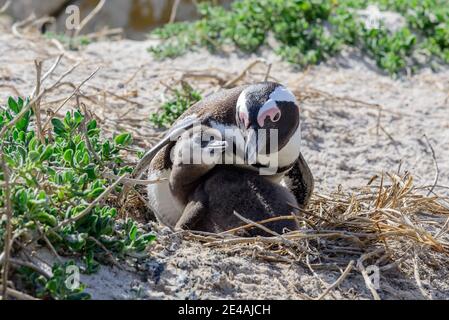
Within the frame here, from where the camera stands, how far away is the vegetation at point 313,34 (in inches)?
276

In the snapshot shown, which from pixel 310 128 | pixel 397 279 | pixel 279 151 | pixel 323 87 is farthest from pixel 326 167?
pixel 397 279

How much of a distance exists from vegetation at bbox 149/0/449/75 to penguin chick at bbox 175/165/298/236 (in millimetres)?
2893

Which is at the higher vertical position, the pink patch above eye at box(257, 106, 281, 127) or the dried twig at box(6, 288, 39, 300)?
the dried twig at box(6, 288, 39, 300)

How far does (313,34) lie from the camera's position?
704 cm

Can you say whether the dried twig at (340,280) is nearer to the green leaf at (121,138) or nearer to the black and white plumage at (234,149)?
the black and white plumage at (234,149)

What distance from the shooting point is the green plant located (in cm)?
559

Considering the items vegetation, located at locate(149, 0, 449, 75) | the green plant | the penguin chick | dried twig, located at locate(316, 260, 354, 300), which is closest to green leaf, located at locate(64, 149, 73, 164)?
the penguin chick

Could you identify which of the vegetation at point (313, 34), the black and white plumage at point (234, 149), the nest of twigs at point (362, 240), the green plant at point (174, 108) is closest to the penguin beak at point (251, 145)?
the black and white plumage at point (234, 149)

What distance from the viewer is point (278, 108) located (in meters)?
3.97

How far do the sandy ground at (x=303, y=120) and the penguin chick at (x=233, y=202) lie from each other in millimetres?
300

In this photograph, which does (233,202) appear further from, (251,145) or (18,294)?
(18,294)

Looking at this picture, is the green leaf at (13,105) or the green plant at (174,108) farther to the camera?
the green plant at (174,108)

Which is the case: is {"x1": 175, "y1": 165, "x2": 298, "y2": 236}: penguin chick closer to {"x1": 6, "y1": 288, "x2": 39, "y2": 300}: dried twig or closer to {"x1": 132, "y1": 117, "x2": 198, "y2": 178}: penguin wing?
{"x1": 132, "y1": 117, "x2": 198, "y2": 178}: penguin wing

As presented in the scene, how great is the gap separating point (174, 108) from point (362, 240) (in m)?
2.01
